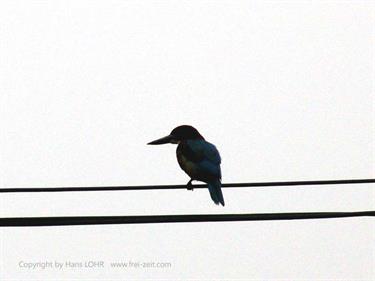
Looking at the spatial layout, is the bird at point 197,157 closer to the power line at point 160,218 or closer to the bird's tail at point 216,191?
the bird's tail at point 216,191

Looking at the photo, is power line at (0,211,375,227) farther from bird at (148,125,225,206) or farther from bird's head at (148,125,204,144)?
bird's head at (148,125,204,144)

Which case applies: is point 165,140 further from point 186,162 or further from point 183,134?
point 186,162

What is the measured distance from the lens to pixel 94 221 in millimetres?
2820

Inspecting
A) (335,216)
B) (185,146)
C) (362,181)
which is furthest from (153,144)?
(335,216)

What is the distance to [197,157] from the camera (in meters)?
7.04

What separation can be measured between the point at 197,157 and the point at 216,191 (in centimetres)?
53

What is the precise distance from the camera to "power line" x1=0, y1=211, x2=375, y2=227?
2.65 metres

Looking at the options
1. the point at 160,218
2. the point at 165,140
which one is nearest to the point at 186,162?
the point at 165,140

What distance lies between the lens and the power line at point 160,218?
2.65 m

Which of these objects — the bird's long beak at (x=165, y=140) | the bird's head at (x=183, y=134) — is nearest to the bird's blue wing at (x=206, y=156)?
the bird's head at (x=183, y=134)

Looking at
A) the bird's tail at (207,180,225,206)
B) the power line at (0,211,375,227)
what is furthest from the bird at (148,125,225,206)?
the power line at (0,211,375,227)

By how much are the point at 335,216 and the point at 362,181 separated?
268 centimetres

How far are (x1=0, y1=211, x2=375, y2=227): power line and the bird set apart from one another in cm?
326

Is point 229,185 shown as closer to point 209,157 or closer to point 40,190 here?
point 209,157
